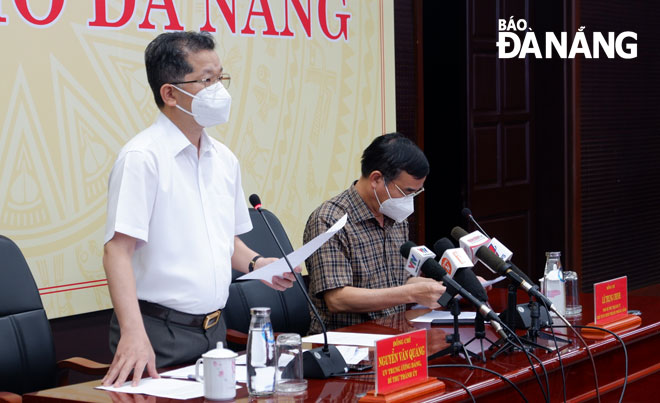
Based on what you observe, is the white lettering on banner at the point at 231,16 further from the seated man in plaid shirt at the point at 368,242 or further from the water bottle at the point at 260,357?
the water bottle at the point at 260,357

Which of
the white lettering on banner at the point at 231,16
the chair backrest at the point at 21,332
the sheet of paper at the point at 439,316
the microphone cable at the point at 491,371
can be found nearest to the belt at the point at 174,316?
the chair backrest at the point at 21,332

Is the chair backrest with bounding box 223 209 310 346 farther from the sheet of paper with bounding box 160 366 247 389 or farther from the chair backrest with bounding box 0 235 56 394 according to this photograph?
the sheet of paper with bounding box 160 366 247 389

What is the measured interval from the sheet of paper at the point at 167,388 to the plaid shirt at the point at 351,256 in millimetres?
856

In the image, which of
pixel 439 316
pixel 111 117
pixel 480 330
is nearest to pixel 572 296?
pixel 439 316

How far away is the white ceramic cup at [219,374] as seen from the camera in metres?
1.82

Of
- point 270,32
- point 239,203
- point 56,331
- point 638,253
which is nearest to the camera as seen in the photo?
point 239,203

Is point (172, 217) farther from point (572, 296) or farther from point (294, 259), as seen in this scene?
point (572, 296)

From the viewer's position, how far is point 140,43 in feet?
10.5

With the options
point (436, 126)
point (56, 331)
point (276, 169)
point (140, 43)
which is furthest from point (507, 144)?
point (56, 331)

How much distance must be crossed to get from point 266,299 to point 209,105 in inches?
40.5

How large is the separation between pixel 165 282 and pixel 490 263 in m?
0.81

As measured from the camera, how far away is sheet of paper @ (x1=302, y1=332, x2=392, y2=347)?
242cm

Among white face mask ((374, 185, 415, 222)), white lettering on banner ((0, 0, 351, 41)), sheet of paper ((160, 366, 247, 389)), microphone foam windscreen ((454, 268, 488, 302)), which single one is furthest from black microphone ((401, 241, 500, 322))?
white lettering on banner ((0, 0, 351, 41))

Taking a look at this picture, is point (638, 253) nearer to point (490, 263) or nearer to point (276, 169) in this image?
point (276, 169)
